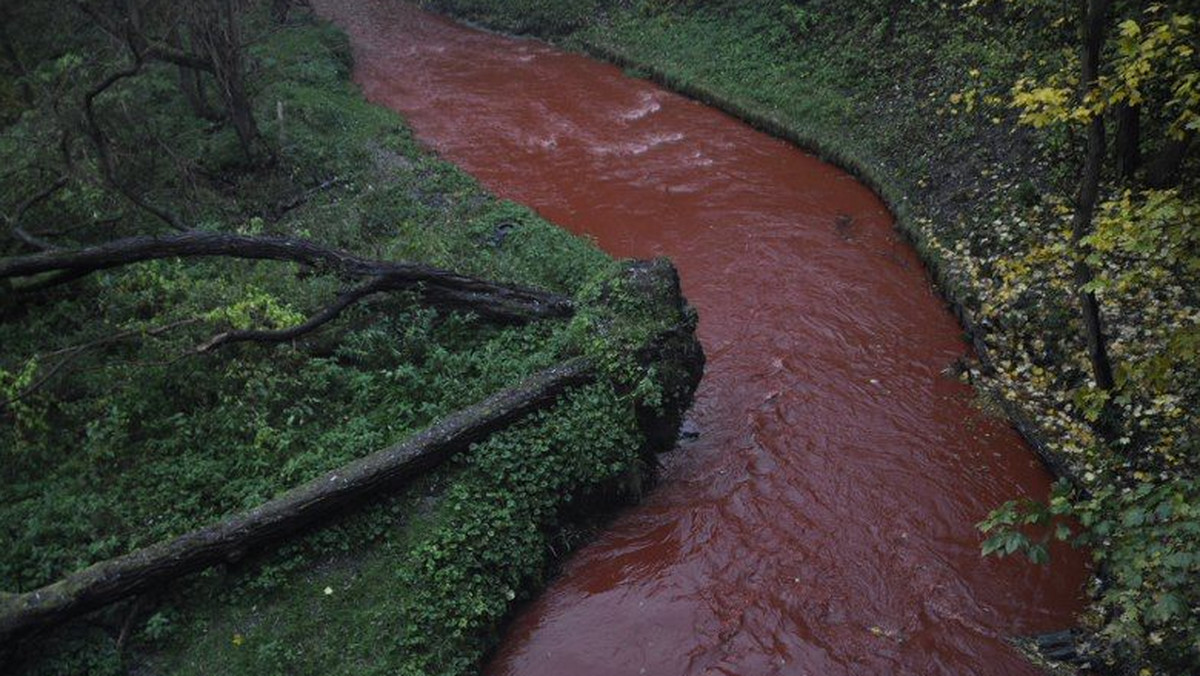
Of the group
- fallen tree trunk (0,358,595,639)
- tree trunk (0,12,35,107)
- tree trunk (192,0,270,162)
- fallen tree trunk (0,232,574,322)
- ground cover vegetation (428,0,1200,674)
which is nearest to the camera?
ground cover vegetation (428,0,1200,674)

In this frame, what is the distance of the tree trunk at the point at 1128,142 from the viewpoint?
992 centimetres

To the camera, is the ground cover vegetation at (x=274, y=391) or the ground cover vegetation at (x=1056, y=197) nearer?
the ground cover vegetation at (x=1056, y=197)

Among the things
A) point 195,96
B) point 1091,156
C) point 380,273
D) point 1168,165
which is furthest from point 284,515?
point 195,96

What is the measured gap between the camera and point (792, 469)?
912 centimetres

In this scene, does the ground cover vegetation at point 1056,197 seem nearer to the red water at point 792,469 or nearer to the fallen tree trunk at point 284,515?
the red water at point 792,469

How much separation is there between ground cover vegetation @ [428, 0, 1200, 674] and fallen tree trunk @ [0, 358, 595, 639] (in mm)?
4764

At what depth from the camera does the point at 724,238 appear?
13953mm

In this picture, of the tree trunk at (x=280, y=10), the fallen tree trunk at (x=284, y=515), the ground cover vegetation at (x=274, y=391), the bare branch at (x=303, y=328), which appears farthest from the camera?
the tree trunk at (x=280, y=10)

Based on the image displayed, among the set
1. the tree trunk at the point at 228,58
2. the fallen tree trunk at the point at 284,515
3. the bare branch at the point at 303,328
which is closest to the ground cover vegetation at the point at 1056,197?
the fallen tree trunk at the point at 284,515

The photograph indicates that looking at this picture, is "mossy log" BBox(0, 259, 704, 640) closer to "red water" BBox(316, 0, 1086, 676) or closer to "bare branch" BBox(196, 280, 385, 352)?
"red water" BBox(316, 0, 1086, 676)

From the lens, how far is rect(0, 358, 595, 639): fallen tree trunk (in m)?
6.60

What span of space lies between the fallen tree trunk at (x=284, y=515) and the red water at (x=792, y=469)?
168 centimetres

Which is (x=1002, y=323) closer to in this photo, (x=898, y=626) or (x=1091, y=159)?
(x=1091, y=159)

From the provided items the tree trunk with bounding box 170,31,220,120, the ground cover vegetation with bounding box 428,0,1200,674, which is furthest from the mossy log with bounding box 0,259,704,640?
the tree trunk with bounding box 170,31,220,120
